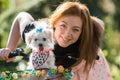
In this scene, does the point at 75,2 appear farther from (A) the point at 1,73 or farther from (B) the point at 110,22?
(B) the point at 110,22

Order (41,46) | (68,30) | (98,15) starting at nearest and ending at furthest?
1. (41,46)
2. (68,30)
3. (98,15)

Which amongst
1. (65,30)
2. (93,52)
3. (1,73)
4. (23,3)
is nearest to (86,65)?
(93,52)

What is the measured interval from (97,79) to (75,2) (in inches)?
18.0

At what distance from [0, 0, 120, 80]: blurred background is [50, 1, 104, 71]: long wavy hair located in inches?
84.4

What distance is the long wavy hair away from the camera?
9.19 feet

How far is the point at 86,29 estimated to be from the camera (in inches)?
110

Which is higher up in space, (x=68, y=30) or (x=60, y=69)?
(x=68, y=30)

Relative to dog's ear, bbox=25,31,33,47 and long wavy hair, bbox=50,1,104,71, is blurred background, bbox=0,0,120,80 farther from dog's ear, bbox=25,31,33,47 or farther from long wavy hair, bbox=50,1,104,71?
dog's ear, bbox=25,31,33,47

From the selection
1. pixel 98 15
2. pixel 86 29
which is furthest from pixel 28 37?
pixel 98 15

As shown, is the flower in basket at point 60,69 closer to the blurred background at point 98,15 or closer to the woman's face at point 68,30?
the woman's face at point 68,30

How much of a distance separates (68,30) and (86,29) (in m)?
0.13

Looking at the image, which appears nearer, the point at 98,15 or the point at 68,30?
the point at 68,30

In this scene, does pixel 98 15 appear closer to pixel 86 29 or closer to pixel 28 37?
pixel 86 29

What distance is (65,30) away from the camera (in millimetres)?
2734
